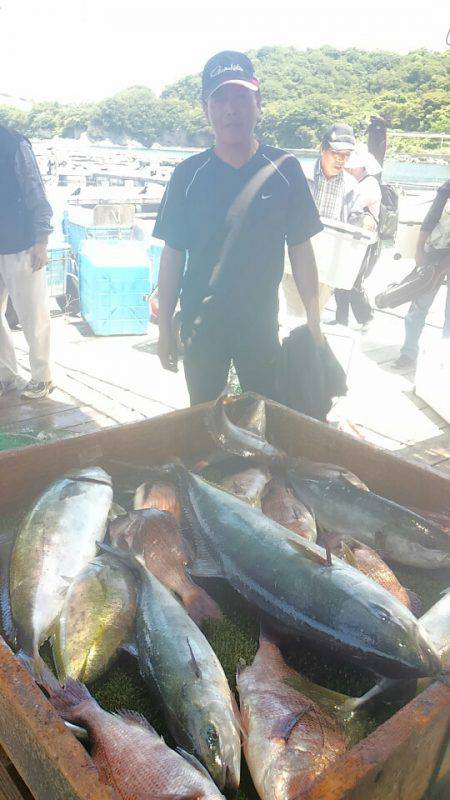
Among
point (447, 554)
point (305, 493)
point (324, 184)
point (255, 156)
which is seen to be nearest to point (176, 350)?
point (255, 156)

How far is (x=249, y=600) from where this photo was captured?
1836 mm

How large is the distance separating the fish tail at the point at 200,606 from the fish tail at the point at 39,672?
1.65 feet

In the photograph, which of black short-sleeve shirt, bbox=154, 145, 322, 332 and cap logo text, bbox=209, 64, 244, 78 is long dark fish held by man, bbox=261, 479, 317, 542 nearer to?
black short-sleeve shirt, bbox=154, 145, 322, 332

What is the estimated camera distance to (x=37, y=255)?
18.0 ft

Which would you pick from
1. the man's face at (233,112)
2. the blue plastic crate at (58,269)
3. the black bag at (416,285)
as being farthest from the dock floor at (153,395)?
the man's face at (233,112)

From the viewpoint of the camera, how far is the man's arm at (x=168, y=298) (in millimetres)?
3594

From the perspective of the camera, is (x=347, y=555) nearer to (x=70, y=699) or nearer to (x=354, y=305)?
(x=70, y=699)

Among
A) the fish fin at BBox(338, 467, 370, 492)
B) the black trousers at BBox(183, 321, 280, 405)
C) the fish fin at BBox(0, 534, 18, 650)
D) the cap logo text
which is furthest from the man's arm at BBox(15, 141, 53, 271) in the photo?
the fish fin at BBox(338, 467, 370, 492)

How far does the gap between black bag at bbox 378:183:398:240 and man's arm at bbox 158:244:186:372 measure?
514 cm

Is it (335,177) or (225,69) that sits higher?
(225,69)

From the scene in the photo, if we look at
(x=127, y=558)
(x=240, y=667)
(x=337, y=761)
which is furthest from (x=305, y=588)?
(x=127, y=558)

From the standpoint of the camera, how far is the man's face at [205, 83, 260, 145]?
10.4 ft

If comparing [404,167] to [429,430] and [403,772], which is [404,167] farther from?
[403,772]

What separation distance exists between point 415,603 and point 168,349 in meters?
2.34
